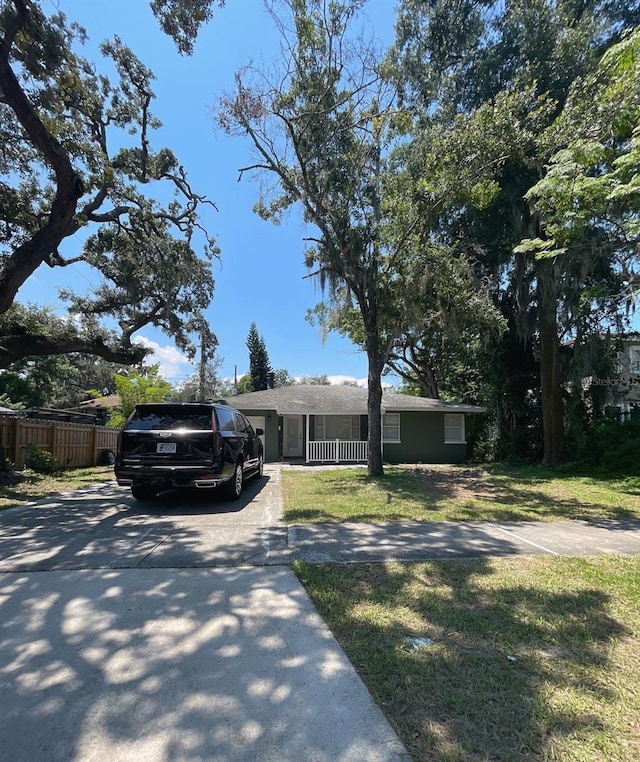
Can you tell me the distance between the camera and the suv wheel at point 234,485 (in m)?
8.29

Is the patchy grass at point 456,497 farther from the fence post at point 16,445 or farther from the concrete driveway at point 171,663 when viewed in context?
the fence post at point 16,445

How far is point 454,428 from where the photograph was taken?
2006 cm

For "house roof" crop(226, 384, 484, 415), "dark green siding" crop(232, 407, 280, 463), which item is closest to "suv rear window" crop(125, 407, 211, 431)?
"house roof" crop(226, 384, 484, 415)

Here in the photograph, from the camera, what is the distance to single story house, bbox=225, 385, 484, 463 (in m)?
19.0

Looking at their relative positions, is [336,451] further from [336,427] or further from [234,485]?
[234,485]

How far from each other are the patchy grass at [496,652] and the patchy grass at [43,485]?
7108mm

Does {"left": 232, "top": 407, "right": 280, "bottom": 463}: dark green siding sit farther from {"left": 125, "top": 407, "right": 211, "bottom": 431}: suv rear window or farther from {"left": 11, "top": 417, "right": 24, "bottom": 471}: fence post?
{"left": 125, "top": 407, "right": 211, "bottom": 431}: suv rear window

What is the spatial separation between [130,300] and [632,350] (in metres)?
29.3

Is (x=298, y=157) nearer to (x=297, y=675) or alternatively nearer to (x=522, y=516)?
(x=522, y=516)

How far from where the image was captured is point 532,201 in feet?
35.8

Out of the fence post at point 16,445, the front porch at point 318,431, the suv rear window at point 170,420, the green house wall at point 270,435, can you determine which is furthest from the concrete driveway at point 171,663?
the front porch at point 318,431

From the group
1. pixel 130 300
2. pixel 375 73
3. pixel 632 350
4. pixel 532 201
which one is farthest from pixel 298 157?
pixel 632 350

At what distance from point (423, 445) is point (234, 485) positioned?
1269 cm

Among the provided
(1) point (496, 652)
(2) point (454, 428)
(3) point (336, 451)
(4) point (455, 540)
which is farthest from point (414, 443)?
(1) point (496, 652)
